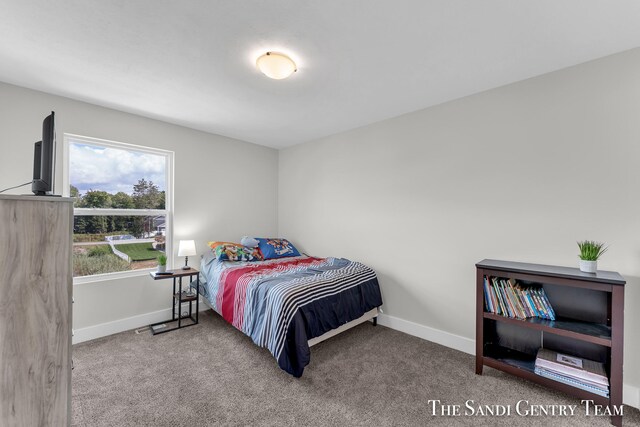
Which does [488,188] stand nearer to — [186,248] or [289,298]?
[289,298]

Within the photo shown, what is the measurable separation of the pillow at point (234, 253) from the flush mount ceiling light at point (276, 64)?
7.34 feet

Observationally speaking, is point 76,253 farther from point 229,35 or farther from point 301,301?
point 229,35

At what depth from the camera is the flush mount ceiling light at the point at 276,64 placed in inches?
77.0

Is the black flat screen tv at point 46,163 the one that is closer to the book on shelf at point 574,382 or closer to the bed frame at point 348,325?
the bed frame at point 348,325

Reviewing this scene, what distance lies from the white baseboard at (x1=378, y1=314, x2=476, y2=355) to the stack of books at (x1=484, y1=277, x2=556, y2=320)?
0.61 metres

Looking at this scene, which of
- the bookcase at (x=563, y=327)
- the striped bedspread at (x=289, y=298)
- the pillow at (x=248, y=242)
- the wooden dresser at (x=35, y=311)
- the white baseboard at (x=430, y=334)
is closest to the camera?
the wooden dresser at (x=35, y=311)

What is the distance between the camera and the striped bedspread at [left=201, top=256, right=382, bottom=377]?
2186 mm

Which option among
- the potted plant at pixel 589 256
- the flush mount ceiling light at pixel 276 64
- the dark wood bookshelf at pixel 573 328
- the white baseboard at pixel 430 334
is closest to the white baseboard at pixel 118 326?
the white baseboard at pixel 430 334

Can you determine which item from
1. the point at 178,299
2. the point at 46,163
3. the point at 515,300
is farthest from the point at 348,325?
the point at 46,163

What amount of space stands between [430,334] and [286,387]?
1.60 meters

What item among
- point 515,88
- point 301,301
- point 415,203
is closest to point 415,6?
point 515,88

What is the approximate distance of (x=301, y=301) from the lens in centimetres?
230

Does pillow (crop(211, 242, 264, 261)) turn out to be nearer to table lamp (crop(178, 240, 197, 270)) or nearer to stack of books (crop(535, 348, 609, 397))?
table lamp (crop(178, 240, 197, 270))

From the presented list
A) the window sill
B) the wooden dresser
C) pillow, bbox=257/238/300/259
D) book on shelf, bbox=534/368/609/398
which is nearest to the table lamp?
the window sill
